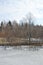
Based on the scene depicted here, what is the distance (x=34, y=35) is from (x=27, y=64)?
88.5ft

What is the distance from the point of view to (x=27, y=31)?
3178 centimetres

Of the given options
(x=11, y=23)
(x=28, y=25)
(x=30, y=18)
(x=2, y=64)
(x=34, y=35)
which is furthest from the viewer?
(x=11, y=23)

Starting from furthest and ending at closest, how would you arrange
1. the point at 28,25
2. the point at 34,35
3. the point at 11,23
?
the point at 11,23, the point at 34,35, the point at 28,25

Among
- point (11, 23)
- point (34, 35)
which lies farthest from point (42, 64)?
point (11, 23)

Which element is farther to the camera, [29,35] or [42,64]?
[29,35]

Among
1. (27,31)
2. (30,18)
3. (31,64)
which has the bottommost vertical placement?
(31,64)

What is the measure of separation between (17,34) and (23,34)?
1209 millimetres

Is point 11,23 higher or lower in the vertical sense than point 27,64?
higher

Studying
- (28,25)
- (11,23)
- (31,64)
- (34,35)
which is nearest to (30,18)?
(28,25)

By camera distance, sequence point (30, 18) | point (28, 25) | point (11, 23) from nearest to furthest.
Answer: point (30, 18), point (28, 25), point (11, 23)

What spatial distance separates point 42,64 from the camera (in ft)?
25.3

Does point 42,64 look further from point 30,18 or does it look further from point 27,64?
point 30,18

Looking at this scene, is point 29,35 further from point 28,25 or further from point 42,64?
point 42,64

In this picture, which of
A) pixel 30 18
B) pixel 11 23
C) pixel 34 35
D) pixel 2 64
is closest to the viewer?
pixel 2 64
